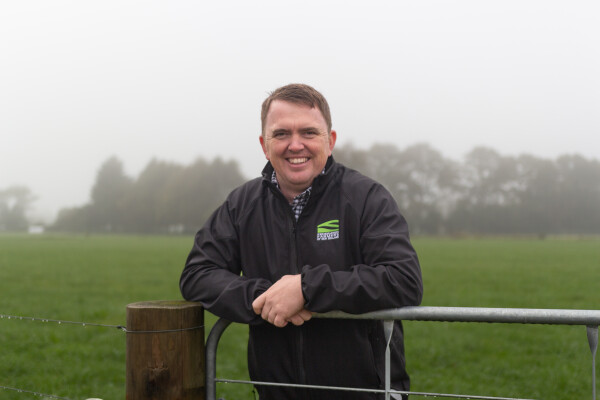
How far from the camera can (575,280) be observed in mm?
19922

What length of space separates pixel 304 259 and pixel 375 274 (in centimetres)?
38

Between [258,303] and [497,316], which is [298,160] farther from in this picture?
[497,316]

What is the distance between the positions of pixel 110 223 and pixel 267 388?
12795 centimetres

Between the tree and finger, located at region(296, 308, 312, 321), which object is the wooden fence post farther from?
the tree

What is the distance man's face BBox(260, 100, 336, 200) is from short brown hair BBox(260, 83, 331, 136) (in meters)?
0.02

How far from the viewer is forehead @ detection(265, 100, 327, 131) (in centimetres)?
252

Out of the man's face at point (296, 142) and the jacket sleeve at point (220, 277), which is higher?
the man's face at point (296, 142)

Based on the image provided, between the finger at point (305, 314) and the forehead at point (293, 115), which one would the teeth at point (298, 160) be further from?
the finger at point (305, 314)

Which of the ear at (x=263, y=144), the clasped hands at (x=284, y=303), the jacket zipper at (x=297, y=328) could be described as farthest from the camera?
the ear at (x=263, y=144)

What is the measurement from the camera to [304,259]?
95.7 inches

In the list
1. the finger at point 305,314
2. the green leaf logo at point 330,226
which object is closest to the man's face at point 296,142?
the green leaf logo at point 330,226

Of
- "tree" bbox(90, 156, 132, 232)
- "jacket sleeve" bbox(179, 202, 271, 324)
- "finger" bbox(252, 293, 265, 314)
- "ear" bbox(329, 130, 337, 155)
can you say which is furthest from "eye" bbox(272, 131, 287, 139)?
"tree" bbox(90, 156, 132, 232)

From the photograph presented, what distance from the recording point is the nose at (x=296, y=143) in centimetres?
252

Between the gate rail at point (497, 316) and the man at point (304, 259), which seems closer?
the gate rail at point (497, 316)
